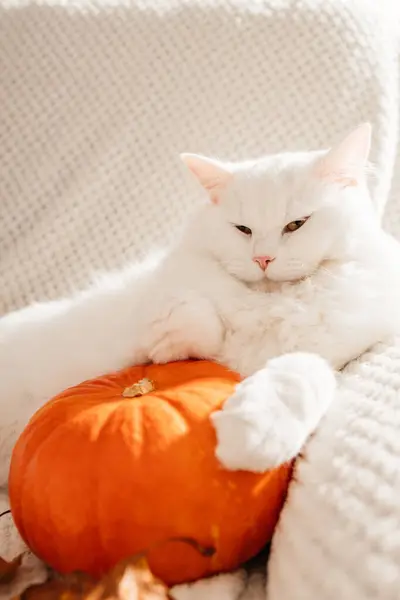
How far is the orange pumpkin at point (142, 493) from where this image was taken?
0.68 metres

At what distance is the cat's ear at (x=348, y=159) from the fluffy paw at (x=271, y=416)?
0.37m

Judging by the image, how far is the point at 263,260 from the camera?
96cm

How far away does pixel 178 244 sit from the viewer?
3.63 feet

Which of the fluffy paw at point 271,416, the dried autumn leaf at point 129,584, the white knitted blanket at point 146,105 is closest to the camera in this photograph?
the dried autumn leaf at point 129,584

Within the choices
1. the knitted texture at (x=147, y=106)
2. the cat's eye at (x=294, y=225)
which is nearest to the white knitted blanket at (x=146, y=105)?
the knitted texture at (x=147, y=106)

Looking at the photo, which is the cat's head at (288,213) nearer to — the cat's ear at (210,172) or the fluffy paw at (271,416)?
the cat's ear at (210,172)

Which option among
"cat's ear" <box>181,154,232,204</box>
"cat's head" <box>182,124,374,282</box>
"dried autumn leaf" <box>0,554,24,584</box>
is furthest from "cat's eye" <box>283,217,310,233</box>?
"dried autumn leaf" <box>0,554,24,584</box>

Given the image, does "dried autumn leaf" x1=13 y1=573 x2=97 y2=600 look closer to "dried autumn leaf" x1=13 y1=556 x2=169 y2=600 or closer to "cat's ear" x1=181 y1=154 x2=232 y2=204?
"dried autumn leaf" x1=13 y1=556 x2=169 y2=600

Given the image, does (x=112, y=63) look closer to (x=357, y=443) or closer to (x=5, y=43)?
(x=5, y=43)

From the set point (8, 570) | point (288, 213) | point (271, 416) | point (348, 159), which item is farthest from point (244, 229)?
point (8, 570)

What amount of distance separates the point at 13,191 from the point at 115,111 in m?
0.29

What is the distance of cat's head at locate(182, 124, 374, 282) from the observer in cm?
96

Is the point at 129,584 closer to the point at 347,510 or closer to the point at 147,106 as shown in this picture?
the point at 347,510

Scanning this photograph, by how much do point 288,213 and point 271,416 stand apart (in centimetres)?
39
